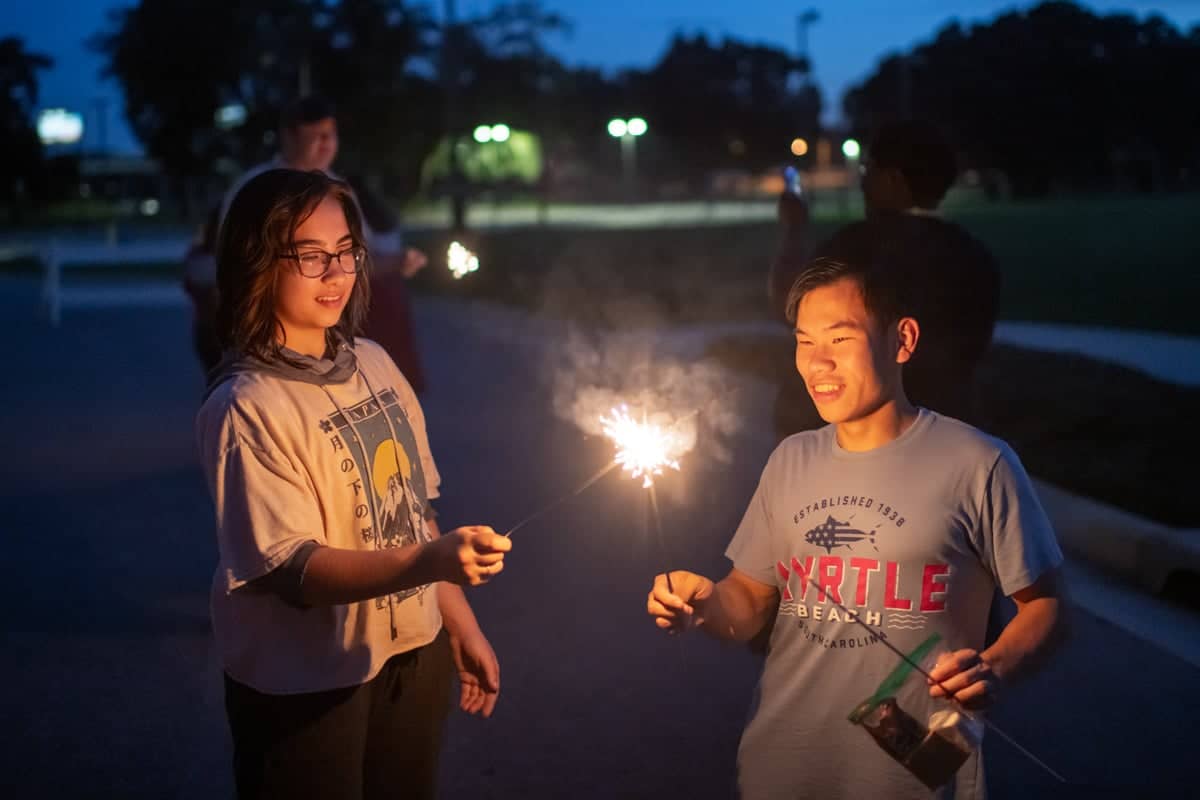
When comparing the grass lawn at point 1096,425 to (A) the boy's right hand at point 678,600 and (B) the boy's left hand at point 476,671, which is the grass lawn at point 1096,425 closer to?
(B) the boy's left hand at point 476,671

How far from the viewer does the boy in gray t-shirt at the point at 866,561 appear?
2785 mm

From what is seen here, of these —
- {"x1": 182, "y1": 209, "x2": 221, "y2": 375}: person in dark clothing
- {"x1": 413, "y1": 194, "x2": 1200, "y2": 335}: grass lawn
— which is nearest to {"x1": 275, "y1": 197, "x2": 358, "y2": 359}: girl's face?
{"x1": 182, "y1": 209, "x2": 221, "y2": 375}: person in dark clothing

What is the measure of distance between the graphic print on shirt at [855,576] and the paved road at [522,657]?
1.86 meters

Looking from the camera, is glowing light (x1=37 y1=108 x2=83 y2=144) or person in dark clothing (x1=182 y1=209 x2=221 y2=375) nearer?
person in dark clothing (x1=182 y1=209 x2=221 y2=375)

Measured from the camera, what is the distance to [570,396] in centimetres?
1384

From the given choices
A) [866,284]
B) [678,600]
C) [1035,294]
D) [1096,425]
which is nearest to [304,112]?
[866,284]

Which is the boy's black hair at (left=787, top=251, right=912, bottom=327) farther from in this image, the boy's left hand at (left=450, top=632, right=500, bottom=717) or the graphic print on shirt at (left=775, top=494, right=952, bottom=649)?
the boy's left hand at (left=450, top=632, right=500, bottom=717)

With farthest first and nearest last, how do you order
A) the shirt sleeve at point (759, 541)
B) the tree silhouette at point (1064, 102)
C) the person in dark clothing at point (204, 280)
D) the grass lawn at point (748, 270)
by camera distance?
the tree silhouette at point (1064, 102) → the grass lawn at point (748, 270) → the person in dark clothing at point (204, 280) → the shirt sleeve at point (759, 541)

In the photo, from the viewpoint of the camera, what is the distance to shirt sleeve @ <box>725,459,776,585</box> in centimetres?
304

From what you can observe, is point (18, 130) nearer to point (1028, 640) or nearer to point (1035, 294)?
point (1035, 294)

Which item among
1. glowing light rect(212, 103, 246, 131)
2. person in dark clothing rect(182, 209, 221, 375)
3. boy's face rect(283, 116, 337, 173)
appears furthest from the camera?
glowing light rect(212, 103, 246, 131)

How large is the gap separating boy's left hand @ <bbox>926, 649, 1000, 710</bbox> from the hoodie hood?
49.8 inches

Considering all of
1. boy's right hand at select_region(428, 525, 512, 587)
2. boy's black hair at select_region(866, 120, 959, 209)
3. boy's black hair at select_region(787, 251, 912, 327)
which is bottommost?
boy's right hand at select_region(428, 525, 512, 587)

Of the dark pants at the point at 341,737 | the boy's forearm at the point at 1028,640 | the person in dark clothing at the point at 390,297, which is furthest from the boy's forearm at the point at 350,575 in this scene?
the person in dark clothing at the point at 390,297
